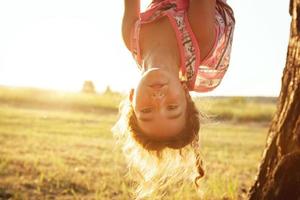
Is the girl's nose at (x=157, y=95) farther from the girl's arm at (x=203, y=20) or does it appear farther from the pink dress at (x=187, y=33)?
the girl's arm at (x=203, y=20)

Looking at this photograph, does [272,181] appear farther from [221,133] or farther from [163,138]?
[221,133]

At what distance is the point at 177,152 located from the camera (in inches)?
173

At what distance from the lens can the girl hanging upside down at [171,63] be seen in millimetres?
3529

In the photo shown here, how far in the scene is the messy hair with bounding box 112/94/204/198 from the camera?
155 inches

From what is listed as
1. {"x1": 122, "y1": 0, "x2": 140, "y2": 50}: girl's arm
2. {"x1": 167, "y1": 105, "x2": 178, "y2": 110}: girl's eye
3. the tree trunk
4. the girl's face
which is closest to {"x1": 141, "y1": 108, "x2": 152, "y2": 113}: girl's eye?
the girl's face

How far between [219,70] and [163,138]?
0.77 meters

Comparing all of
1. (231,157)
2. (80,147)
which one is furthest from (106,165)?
(231,157)

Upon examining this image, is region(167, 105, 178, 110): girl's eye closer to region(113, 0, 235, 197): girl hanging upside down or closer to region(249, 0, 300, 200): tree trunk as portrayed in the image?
region(113, 0, 235, 197): girl hanging upside down

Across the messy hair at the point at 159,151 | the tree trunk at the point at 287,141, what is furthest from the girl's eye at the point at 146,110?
the tree trunk at the point at 287,141

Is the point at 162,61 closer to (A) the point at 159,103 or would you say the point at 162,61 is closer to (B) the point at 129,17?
(A) the point at 159,103

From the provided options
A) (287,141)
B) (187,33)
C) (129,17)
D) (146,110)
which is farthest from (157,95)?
(287,141)

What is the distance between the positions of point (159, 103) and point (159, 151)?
0.77 m

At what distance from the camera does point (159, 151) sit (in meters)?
4.20

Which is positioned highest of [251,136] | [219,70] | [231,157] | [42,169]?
[219,70]
